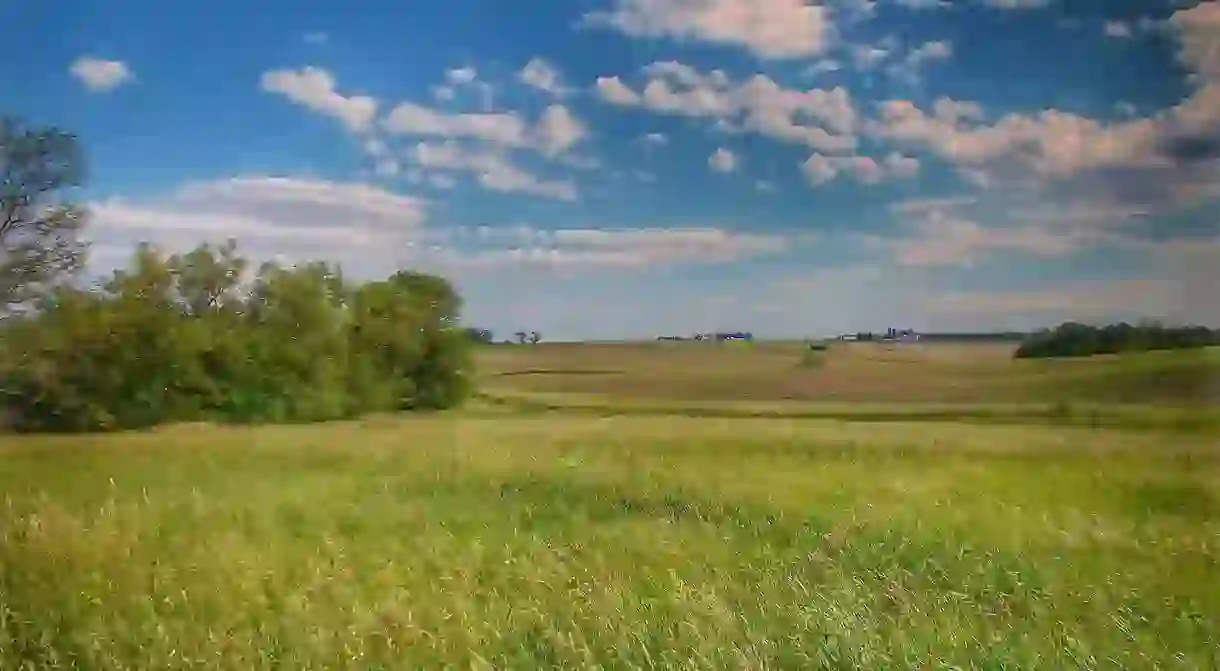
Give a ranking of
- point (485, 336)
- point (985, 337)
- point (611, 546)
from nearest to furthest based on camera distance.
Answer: point (611, 546) < point (985, 337) < point (485, 336)

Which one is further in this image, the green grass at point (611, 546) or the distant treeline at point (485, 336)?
the distant treeline at point (485, 336)

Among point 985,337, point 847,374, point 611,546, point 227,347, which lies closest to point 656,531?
point 611,546

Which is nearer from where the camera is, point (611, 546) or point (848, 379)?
point (611, 546)

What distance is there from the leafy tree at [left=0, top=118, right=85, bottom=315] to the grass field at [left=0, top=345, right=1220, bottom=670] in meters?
0.36

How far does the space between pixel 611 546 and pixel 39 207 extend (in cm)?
144

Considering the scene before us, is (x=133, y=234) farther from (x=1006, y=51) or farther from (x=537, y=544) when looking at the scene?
(x=1006, y=51)

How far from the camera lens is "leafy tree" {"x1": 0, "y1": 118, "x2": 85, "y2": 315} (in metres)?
2.35

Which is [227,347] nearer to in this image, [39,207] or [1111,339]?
[39,207]

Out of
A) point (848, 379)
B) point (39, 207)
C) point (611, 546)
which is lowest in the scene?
point (611, 546)

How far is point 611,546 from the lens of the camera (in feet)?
6.84

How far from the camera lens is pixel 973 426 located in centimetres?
221

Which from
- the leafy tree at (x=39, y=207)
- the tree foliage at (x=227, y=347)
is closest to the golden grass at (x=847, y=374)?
the tree foliage at (x=227, y=347)

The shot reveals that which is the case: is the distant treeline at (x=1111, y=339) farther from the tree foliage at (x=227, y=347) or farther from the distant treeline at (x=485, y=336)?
the tree foliage at (x=227, y=347)

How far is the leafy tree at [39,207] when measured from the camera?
7.70ft
